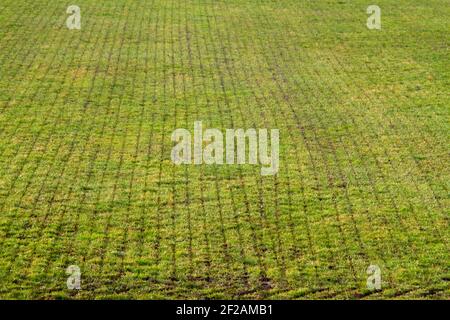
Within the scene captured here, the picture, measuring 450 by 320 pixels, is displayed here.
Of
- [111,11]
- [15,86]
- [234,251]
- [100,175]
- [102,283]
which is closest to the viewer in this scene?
[102,283]

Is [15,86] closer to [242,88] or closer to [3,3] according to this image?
[242,88]

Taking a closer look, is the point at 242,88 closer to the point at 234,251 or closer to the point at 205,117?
the point at 205,117

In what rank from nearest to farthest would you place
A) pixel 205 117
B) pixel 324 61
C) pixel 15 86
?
pixel 205 117
pixel 15 86
pixel 324 61

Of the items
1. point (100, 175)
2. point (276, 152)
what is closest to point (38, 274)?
point (100, 175)

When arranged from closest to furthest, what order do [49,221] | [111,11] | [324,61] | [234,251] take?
[234,251] → [49,221] → [324,61] → [111,11]

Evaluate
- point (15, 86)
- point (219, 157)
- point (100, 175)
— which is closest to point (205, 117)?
point (219, 157)

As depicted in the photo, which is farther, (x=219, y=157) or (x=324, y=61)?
(x=324, y=61)
